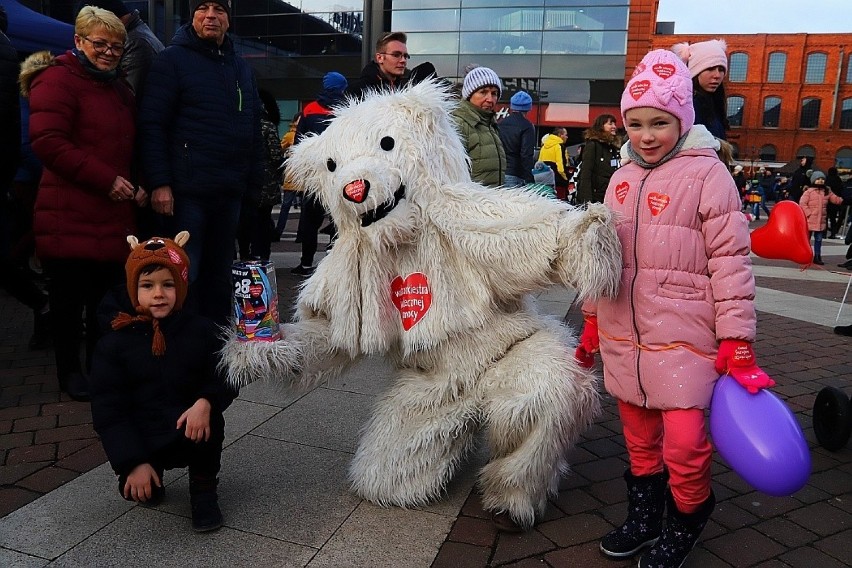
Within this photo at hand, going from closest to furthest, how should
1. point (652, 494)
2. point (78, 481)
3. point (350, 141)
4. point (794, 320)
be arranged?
point (652, 494) < point (350, 141) < point (78, 481) < point (794, 320)

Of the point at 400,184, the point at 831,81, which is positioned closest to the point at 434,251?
the point at 400,184

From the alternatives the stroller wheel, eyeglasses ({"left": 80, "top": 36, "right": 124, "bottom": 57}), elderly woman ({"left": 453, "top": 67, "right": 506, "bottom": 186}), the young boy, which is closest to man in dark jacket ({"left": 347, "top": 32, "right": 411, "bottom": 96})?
elderly woman ({"left": 453, "top": 67, "right": 506, "bottom": 186})

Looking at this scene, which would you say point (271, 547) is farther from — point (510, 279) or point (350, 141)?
point (350, 141)

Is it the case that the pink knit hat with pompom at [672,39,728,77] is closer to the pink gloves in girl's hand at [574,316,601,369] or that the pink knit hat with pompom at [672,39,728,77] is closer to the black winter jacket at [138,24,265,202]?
the pink gloves in girl's hand at [574,316,601,369]

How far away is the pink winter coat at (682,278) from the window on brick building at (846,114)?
58.7 m

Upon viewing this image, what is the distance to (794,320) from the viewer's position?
20.6ft

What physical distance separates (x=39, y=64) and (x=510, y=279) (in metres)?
2.96

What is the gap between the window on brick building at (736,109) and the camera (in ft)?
170

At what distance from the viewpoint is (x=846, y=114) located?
5106 centimetres

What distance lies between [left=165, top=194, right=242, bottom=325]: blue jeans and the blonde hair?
2.94ft

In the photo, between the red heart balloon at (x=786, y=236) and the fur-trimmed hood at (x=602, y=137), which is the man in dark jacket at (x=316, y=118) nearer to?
the fur-trimmed hood at (x=602, y=137)

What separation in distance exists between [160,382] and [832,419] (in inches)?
125

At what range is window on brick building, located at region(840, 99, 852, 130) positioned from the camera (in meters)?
50.8

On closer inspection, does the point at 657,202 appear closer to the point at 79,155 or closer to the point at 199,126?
the point at 199,126
